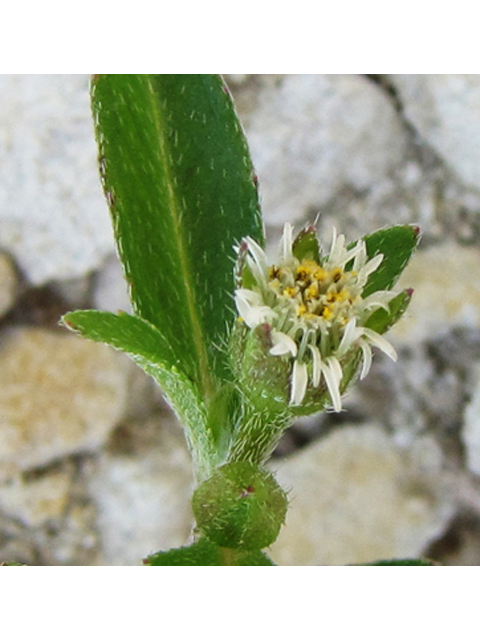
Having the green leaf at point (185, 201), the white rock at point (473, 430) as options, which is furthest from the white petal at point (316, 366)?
the white rock at point (473, 430)

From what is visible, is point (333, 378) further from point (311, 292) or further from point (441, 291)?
point (441, 291)

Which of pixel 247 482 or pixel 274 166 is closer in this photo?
pixel 247 482

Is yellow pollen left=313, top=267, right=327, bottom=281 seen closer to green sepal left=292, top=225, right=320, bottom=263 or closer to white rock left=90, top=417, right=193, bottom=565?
green sepal left=292, top=225, right=320, bottom=263

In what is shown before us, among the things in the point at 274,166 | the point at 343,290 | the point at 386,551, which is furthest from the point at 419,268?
the point at 343,290

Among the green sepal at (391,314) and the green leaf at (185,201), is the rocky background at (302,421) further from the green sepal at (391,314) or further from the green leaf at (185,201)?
the green sepal at (391,314)

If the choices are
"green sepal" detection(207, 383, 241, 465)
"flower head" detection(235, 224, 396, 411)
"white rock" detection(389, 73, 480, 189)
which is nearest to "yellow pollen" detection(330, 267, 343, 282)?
"flower head" detection(235, 224, 396, 411)

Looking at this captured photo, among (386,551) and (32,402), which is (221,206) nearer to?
(32,402)

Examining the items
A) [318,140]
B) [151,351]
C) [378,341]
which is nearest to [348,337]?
[378,341]
